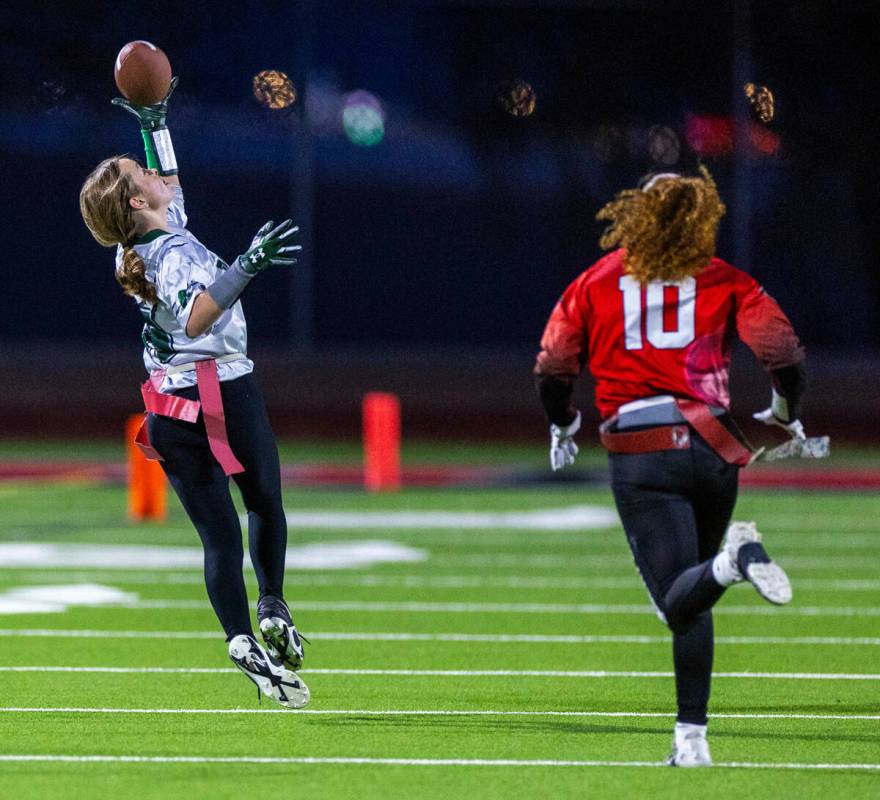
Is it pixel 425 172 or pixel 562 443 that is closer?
pixel 562 443

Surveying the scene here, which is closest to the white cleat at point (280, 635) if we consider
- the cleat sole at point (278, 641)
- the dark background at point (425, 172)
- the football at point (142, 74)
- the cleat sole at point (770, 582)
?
the cleat sole at point (278, 641)

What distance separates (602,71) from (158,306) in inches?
797

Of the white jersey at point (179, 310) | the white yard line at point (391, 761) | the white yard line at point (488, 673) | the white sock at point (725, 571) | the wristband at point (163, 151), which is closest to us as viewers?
the white sock at point (725, 571)

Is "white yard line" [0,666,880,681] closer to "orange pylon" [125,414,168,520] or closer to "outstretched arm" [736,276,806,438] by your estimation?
"outstretched arm" [736,276,806,438]

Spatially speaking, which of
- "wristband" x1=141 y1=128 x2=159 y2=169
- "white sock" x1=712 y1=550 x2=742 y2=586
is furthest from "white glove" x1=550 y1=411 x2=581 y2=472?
"wristband" x1=141 y1=128 x2=159 y2=169

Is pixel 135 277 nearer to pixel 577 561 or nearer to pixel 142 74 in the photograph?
pixel 142 74

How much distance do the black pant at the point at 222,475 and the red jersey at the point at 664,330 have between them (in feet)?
4.33

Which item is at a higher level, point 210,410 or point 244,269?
point 244,269

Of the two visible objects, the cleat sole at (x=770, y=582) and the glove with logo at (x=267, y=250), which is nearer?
the cleat sole at (x=770, y=582)

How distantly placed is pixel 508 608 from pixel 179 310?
187 inches

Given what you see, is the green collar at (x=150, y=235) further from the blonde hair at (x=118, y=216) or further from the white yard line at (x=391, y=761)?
the white yard line at (x=391, y=761)

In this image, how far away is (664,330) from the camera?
6230 millimetres

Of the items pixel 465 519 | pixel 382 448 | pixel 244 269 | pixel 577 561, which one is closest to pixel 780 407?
pixel 244 269

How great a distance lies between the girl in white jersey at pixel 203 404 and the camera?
6.82 m
